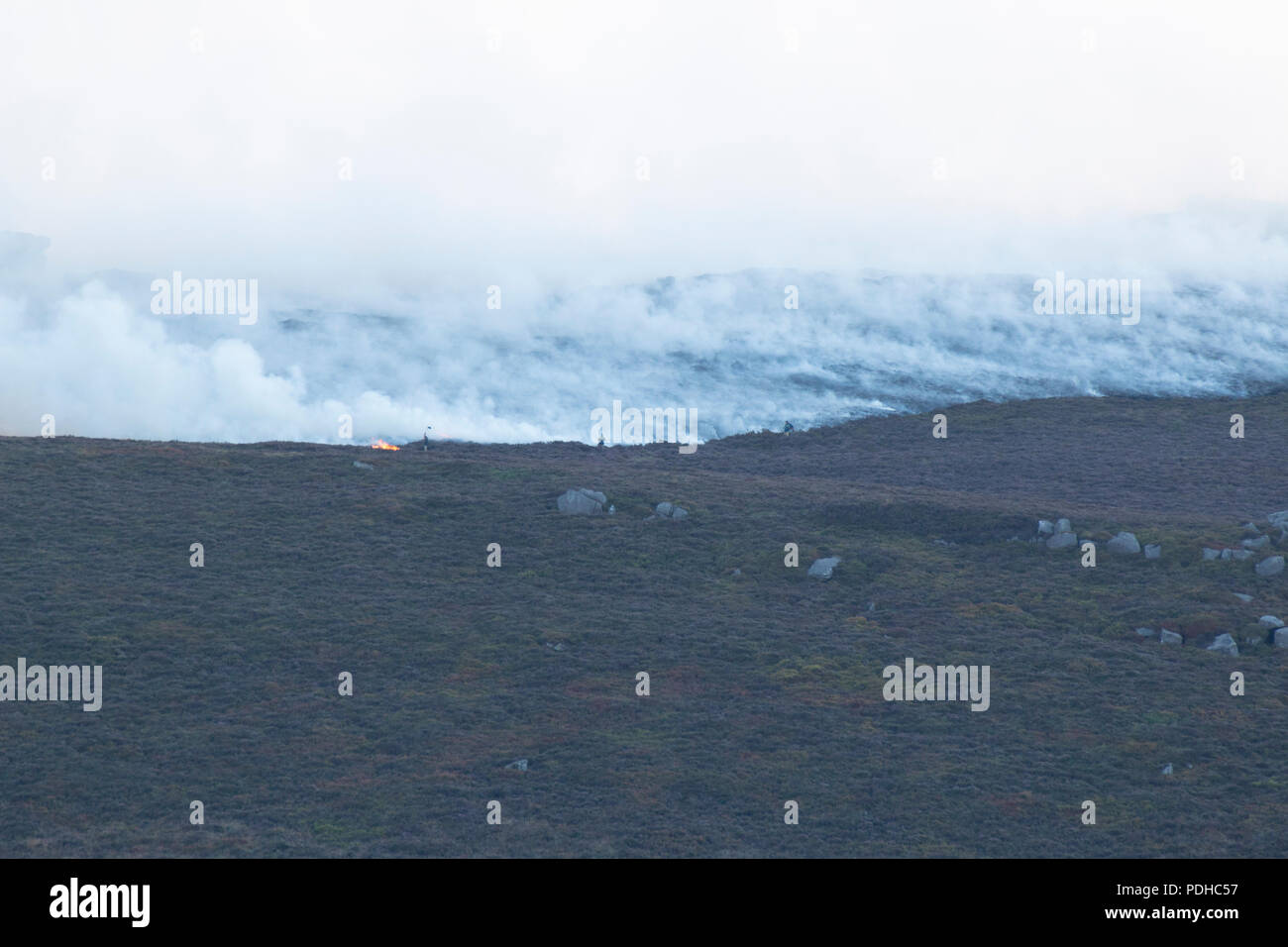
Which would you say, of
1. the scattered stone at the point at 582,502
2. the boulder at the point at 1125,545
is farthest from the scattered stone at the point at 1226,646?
the scattered stone at the point at 582,502

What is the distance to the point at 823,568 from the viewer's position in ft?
170

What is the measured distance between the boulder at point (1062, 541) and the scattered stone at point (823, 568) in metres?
9.30

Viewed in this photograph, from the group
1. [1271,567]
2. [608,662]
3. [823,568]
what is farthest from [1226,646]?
[608,662]

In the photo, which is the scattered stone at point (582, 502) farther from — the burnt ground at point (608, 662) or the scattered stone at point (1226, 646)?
the scattered stone at point (1226, 646)

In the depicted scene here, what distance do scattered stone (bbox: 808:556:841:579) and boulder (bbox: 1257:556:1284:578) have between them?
1591cm

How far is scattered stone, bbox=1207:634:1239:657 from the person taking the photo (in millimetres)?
41750

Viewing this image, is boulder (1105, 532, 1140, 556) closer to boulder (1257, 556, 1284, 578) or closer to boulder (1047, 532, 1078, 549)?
boulder (1047, 532, 1078, 549)

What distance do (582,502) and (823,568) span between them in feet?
44.1

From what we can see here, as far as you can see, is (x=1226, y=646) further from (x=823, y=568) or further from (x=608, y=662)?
(x=608, y=662)

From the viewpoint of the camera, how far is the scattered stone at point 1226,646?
41.8 m

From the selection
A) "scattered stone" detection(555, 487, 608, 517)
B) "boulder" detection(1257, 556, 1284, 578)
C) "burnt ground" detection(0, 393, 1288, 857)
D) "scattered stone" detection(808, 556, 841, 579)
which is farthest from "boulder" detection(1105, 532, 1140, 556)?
"scattered stone" detection(555, 487, 608, 517)
